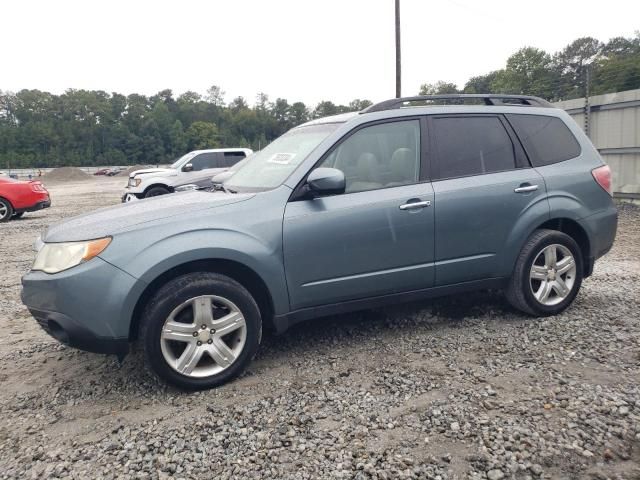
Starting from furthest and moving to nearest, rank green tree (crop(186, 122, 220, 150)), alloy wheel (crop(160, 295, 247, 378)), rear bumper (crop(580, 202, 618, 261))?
green tree (crop(186, 122, 220, 150)) → rear bumper (crop(580, 202, 618, 261)) → alloy wheel (crop(160, 295, 247, 378))

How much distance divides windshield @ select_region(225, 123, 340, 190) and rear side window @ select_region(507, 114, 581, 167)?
1.63 meters

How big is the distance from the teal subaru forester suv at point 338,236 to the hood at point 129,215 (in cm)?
2

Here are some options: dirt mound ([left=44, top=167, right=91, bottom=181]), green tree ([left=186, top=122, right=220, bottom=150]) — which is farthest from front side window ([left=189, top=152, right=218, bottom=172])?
green tree ([left=186, top=122, right=220, bottom=150])

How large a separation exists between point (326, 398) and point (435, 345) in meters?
1.11

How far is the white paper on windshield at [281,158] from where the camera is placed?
381 centimetres

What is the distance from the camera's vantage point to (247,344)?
3246mm

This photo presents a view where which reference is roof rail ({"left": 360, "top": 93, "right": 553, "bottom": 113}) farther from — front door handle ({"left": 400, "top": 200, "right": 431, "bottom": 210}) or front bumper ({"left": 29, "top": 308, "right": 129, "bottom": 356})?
front bumper ({"left": 29, "top": 308, "right": 129, "bottom": 356})

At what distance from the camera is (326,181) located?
10.8 ft

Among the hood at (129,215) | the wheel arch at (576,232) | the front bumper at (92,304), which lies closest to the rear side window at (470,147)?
the wheel arch at (576,232)

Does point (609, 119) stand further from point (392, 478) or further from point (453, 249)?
point (392, 478)

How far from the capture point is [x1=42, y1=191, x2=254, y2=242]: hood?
10.2ft

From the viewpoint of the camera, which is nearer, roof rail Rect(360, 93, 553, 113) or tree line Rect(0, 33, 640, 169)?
roof rail Rect(360, 93, 553, 113)

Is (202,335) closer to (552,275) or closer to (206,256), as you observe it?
(206,256)

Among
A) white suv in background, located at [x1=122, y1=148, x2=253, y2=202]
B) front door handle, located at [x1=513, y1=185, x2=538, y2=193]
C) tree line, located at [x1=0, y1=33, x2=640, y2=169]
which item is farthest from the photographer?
tree line, located at [x1=0, y1=33, x2=640, y2=169]
